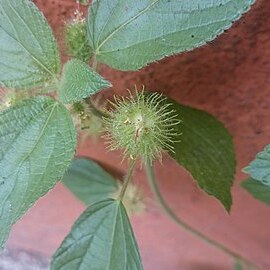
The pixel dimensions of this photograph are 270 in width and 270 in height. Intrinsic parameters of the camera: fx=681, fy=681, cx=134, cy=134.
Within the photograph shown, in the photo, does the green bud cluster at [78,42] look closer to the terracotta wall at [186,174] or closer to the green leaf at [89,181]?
the terracotta wall at [186,174]

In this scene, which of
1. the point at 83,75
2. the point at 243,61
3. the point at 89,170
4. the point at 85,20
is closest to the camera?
the point at 83,75

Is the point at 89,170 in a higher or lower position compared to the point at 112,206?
higher

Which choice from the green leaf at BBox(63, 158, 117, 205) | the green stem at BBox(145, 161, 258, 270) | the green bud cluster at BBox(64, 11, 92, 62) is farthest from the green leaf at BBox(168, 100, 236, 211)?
the green leaf at BBox(63, 158, 117, 205)

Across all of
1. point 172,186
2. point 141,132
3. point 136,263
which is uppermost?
point 172,186

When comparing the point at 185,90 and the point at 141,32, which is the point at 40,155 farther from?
the point at 185,90

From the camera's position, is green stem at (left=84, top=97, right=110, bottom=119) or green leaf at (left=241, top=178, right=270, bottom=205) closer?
green stem at (left=84, top=97, right=110, bottom=119)

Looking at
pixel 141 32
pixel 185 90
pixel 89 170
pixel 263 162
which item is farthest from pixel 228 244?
pixel 141 32

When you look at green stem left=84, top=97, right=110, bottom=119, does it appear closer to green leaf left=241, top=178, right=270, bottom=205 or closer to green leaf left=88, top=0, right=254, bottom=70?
green leaf left=88, top=0, right=254, bottom=70
